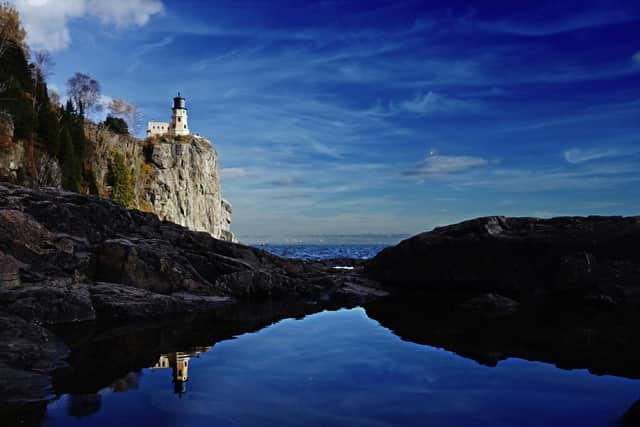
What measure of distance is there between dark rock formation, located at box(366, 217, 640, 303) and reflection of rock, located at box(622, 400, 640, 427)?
13246mm

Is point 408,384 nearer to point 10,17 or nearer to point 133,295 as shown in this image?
point 133,295

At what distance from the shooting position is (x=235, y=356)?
32.4 ft

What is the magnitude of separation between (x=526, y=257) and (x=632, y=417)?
15.4 m

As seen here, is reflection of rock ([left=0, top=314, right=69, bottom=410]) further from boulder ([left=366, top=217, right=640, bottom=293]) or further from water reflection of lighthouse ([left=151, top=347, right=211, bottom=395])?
boulder ([left=366, top=217, right=640, bottom=293])

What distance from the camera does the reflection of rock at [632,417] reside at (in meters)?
6.05

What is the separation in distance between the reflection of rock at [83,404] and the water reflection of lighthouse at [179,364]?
122 centimetres

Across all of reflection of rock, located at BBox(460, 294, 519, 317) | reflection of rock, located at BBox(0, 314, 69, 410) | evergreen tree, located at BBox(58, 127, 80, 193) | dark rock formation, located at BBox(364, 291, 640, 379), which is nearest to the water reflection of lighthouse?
reflection of rock, located at BBox(0, 314, 69, 410)

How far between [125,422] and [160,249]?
537 inches

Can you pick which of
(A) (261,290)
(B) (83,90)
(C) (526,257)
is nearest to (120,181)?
(B) (83,90)

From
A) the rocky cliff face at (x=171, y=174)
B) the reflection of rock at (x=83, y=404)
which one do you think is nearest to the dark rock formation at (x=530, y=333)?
the reflection of rock at (x=83, y=404)

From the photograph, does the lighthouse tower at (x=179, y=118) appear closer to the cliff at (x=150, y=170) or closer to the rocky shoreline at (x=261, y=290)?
the cliff at (x=150, y=170)

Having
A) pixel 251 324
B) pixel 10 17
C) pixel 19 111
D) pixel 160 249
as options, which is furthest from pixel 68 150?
pixel 251 324

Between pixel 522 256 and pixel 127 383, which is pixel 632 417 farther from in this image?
pixel 522 256

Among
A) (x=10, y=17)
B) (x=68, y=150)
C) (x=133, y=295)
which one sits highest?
(x=10, y=17)
